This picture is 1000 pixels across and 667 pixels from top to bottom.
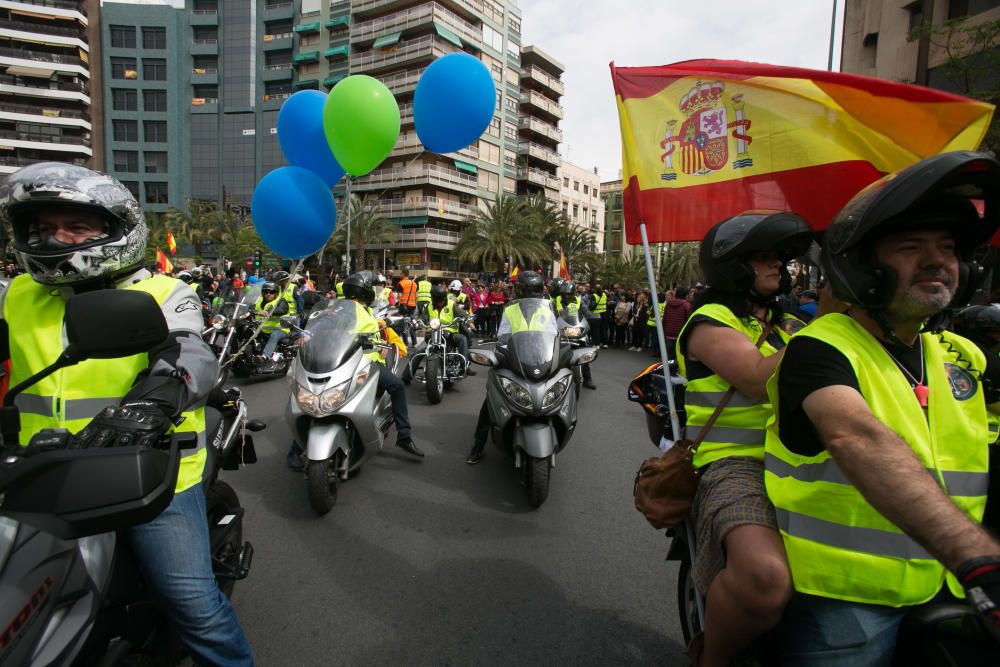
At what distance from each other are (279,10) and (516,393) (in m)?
64.2

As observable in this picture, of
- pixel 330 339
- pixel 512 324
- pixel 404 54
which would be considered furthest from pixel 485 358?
pixel 404 54

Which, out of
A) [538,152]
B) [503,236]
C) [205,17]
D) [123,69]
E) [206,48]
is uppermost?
[205,17]

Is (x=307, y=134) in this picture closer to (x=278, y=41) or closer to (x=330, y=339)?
(x=330, y=339)

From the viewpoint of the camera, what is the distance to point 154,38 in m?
56.1

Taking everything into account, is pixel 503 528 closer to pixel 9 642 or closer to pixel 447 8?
pixel 9 642

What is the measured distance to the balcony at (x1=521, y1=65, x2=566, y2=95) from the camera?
5431 centimetres

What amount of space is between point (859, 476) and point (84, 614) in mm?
1900

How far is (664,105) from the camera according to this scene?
9.70ft

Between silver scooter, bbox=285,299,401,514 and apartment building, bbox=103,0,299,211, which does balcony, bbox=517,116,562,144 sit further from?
silver scooter, bbox=285,299,401,514

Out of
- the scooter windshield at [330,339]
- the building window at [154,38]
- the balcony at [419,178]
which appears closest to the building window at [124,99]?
the building window at [154,38]

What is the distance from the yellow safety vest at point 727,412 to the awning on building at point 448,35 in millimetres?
49141

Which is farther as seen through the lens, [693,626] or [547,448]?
[547,448]

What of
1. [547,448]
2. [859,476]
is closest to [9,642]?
[859,476]

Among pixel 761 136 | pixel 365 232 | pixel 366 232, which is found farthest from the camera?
pixel 366 232
